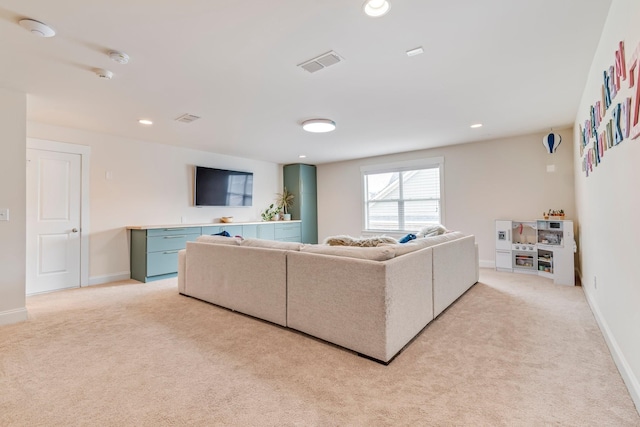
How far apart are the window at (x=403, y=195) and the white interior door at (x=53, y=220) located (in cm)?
526

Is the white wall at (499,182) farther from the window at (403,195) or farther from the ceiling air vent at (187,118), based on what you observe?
the ceiling air vent at (187,118)

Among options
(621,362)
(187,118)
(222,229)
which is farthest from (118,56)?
(621,362)

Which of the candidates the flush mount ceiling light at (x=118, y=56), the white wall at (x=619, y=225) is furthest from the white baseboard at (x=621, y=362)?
the flush mount ceiling light at (x=118, y=56)

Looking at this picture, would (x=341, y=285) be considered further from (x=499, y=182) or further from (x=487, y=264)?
(x=499, y=182)

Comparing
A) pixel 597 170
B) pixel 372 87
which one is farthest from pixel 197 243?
pixel 597 170


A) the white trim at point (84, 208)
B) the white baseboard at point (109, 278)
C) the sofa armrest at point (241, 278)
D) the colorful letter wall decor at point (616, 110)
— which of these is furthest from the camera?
the white baseboard at point (109, 278)

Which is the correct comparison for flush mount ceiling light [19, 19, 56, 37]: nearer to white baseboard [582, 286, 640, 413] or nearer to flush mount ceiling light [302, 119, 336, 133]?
flush mount ceiling light [302, 119, 336, 133]

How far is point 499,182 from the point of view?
508 cm

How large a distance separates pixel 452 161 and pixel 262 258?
14.4 feet

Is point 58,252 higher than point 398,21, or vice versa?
point 398,21

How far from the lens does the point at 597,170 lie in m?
2.53

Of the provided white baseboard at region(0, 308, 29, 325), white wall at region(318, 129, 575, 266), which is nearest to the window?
white wall at region(318, 129, 575, 266)

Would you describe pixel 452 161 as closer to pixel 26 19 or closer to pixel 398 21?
pixel 398 21

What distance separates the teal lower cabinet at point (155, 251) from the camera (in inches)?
174
